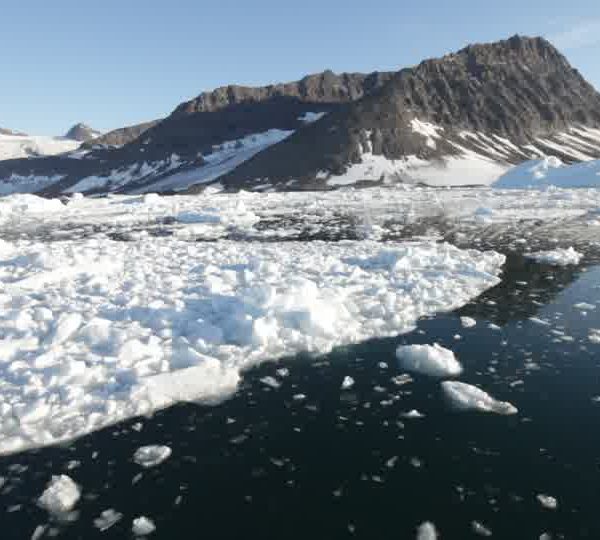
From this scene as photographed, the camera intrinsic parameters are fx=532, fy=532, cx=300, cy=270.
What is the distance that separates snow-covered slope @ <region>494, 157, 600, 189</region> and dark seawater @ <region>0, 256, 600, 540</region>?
57824 millimetres

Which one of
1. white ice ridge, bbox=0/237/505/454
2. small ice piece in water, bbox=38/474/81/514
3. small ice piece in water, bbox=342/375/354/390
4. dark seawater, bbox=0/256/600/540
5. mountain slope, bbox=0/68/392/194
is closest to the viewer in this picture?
dark seawater, bbox=0/256/600/540

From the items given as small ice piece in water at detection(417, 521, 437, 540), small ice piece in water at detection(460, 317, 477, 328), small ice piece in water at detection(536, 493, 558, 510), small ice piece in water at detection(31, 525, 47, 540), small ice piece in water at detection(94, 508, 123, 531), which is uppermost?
small ice piece in water at detection(31, 525, 47, 540)

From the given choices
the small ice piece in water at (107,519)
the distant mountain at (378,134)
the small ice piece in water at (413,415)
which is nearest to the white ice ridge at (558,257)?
the small ice piece in water at (413,415)

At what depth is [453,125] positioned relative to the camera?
133m

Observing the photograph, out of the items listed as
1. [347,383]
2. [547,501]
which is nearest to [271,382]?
[347,383]

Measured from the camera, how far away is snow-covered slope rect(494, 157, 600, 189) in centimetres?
5902

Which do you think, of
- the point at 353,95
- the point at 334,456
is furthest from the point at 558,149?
the point at 334,456

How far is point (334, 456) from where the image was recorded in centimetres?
636

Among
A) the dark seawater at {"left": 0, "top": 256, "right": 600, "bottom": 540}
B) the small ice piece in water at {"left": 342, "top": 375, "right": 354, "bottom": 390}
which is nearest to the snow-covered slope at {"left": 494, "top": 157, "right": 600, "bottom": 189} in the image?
the dark seawater at {"left": 0, "top": 256, "right": 600, "bottom": 540}

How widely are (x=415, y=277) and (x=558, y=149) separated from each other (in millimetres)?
140337

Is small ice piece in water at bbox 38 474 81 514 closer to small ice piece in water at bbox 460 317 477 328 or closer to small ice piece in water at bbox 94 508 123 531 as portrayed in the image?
small ice piece in water at bbox 94 508 123 531

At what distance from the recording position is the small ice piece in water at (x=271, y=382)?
8.30 meters

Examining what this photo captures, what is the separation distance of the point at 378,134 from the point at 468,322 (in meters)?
111

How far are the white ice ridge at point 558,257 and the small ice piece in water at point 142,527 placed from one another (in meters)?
15.2
